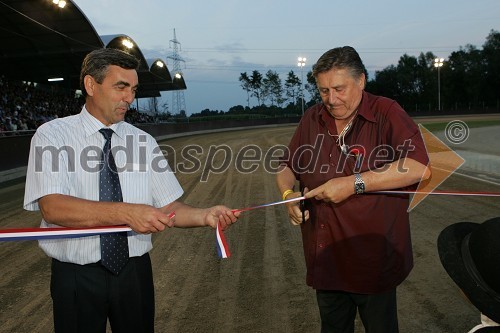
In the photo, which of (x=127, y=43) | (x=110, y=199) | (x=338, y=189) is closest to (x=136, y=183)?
(x=110, y=199)

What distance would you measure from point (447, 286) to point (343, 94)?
3.22 metres

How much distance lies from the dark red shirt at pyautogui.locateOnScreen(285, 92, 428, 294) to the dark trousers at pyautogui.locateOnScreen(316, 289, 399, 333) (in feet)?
0.31

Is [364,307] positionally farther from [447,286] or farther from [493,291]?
[447,286]

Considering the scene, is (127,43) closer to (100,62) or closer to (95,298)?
(100,62)

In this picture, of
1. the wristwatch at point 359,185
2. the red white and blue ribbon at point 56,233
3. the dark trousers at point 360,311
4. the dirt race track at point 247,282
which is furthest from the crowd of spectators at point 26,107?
the wristwatch at point 359,185

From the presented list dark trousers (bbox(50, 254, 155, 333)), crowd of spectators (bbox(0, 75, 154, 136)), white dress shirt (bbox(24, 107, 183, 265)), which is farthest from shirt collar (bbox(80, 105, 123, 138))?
crowd of spectators (bbox(0, 75, 154, 136))

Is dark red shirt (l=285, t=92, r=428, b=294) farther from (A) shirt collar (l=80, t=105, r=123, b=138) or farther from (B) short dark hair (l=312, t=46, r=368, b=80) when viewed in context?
(A) shirt collar (l=80, t=105, r=123, b=138)

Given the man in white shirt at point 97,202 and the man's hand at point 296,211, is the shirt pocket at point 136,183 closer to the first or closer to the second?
the man in white shirt at point 97,202

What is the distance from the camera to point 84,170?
95.0 inches

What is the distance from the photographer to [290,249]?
21.1 ft

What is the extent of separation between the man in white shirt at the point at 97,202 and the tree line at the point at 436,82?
267 feet

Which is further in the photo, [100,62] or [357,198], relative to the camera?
[357,198]

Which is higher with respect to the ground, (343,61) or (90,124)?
(343,61)

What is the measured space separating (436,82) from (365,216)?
112788 mm
